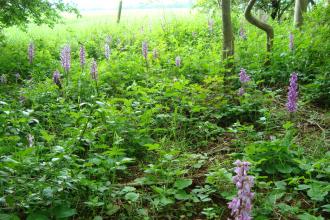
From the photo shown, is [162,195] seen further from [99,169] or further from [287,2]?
[287,2]

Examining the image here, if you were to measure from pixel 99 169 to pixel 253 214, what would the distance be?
48.7 inches

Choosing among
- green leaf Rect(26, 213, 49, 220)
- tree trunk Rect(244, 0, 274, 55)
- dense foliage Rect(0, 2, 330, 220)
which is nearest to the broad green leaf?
dense foliage Rect(0, 2, 330, 220)

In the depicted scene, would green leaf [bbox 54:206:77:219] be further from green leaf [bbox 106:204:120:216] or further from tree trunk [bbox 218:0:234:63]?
tree trunk [bbox 218:0:234:63]

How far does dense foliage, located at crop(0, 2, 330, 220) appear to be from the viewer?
2529 mm

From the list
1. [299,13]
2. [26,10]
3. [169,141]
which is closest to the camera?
[169,141]

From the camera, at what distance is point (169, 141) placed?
12.3 feet

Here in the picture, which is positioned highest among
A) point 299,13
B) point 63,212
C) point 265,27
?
point 299,13

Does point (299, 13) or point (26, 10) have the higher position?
point (26, 10)

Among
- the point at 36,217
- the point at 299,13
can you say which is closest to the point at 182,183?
the point at 36,217

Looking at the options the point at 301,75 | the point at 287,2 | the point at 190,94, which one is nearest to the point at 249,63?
the point at 301,75

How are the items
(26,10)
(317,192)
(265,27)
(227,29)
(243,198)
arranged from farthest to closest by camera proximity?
1. (26,10)
2. (265,27)
3. (227,29)
4. (317,192)
5. (243,198)

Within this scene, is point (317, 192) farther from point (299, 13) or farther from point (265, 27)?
point (299, 13)

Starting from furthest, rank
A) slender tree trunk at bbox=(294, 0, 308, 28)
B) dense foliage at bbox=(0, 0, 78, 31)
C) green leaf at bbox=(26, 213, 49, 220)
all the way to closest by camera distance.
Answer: slender tree trunk at bbox=(294, 0, 308, 28) → dense foliage at bbox=(0, 0, 78, 31) → green leaf at bbox=(26, 213, 49, 220)

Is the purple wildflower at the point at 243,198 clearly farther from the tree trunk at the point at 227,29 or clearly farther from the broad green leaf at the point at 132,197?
the tree trunk at the point at 227,29
